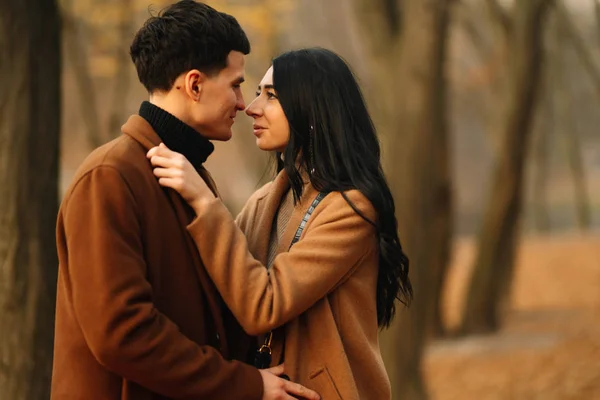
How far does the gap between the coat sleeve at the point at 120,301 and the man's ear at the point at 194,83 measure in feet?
1.25

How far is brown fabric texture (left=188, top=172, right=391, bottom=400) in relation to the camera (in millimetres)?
3008

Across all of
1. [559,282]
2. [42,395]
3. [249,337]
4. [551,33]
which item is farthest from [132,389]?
[551,33]

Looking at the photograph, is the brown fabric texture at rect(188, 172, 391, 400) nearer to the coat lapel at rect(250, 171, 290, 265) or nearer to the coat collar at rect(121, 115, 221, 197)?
the coat lapel at rect(250, 171, 290, 265)

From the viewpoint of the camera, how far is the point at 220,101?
3.13 meters

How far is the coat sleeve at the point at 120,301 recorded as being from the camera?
8.91 ft

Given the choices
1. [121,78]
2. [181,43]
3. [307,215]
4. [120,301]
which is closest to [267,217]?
[307,215]

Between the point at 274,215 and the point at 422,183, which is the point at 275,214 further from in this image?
the point at 422,183

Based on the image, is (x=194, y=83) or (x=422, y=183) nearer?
(x=194, y=83)

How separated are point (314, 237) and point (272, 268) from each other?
165 mm

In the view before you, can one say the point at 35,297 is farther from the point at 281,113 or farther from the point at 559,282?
the point at 559,282

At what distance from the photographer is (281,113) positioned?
3338 millimetres

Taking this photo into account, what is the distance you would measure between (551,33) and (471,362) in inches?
390

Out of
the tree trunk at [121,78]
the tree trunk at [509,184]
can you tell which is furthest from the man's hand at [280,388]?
the tree trunk at [509,184]

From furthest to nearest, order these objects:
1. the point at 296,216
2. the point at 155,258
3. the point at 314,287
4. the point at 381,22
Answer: the point at 381,22
the point at 296,216
the point at 314,287
the point at 155,258
